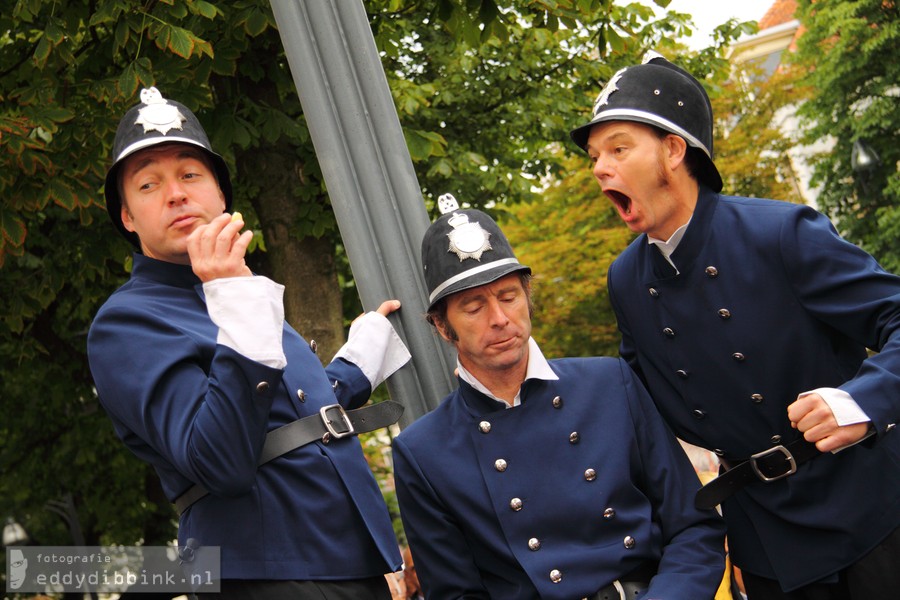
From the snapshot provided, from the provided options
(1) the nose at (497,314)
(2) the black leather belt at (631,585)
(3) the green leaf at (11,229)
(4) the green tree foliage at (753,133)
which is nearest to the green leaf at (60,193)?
(3) the green leaf at (11,229)

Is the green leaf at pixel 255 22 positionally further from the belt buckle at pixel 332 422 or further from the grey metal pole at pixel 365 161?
the belt buckle at pixel 332 422

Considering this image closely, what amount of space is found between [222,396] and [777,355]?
1577 mm

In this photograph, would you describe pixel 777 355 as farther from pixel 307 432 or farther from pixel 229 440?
pixel 229 440

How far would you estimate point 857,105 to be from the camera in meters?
26.0

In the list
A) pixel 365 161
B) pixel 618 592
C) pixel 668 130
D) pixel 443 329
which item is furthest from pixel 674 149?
pixel 618 592

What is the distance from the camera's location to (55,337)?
11430 mm

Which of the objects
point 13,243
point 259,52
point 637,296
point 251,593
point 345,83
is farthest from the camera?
point 259,52

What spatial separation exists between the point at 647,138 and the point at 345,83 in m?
1.08

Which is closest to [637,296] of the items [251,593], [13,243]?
[251,593]

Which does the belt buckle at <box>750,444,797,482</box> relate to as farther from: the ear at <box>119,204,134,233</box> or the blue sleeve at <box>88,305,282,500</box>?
the ear at <box>119,204,134,233</box>

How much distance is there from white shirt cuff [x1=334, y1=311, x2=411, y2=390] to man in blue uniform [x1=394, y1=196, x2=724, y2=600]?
371mm

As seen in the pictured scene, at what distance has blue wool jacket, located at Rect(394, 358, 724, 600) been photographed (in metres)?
3.31

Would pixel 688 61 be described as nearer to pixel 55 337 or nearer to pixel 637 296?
pixel 55 337

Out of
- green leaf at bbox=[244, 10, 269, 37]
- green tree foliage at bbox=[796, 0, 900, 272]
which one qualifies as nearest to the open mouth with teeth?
green leaf at bbox=[244, 10, 269, 37]
